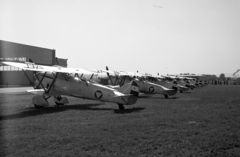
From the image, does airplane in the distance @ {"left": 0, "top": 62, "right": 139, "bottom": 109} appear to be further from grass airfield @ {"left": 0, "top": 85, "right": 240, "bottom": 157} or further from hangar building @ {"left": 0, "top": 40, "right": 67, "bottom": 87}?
hangar building @ {"left": 0, "top": 40, "right": 67, "bottom": 87}

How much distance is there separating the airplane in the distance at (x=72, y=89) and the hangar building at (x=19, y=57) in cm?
2967

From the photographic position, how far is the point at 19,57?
4378cm

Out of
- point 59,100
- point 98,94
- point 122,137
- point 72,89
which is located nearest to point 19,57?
point 59,100

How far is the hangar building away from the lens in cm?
4156

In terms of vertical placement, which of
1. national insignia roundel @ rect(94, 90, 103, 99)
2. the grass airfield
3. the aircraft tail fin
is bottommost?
the grass airfield

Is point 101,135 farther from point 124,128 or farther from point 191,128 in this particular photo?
point 191,128

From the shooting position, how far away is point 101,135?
21.5 feet

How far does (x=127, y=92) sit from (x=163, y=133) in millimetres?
5594

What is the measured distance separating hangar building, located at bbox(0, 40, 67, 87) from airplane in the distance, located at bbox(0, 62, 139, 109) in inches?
1168

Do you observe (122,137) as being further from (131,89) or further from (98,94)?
(98,94)

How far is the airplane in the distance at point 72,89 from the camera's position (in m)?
12.0

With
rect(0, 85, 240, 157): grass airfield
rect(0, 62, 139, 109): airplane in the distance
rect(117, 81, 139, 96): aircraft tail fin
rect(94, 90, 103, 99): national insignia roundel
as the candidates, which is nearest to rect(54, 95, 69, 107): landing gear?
rect(0, 62, 139, 109): airplane in the distance

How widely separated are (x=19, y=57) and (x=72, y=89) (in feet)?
115

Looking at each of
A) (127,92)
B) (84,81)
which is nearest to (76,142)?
(127,92)
